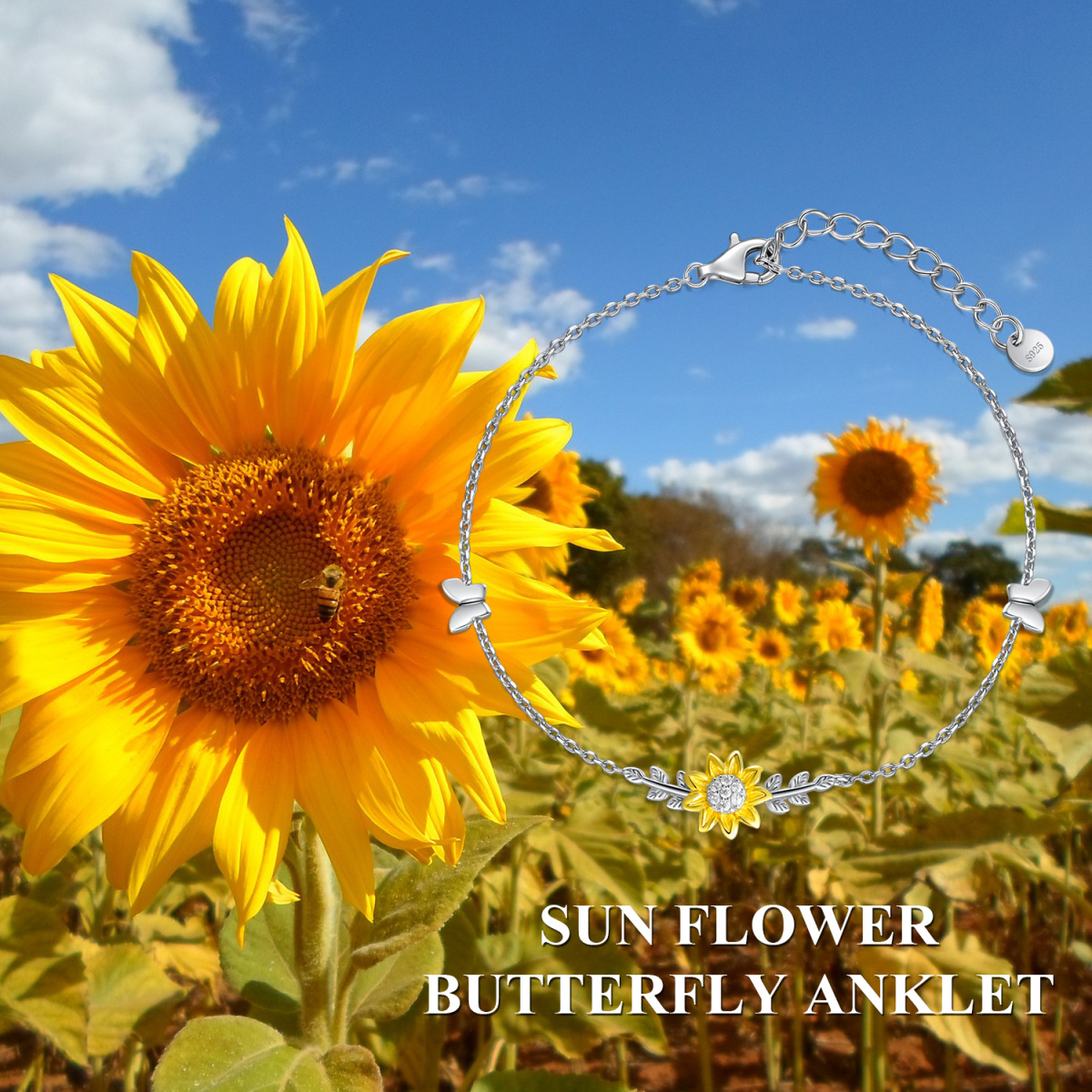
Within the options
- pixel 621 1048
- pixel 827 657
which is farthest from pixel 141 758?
pixel 827 657

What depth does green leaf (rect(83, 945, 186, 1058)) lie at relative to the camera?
1702 millimetres

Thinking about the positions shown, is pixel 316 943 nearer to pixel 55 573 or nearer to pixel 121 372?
pixel 55 573

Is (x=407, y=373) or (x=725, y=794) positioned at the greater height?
(x=407, y=373)

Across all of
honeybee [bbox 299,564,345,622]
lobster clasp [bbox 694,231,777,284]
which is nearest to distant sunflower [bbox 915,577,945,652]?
lobster clasp [bbox 694,231,777,284]

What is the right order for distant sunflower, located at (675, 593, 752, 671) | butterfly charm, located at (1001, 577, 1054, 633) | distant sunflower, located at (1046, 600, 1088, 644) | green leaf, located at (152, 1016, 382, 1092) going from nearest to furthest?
green leaf, located at (152, 1016, 382, 1092), butterfly charm, located at (1001, 577, 1054, 633), distant sunflower, located at (675, 593, 752, 671), distant sunflower, located at (1046, 600, 1088, 644)

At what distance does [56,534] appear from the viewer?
1266 millimetres

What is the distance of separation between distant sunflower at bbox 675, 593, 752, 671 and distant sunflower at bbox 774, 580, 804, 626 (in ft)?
1.92

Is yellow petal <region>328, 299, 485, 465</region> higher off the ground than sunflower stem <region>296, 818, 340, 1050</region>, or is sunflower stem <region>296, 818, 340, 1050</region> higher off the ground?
yellow petal <region>328, 299, 485, 465</region>

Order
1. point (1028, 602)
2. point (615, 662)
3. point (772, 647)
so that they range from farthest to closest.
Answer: point (772, 647), point (615, 662), point (1028, 602)

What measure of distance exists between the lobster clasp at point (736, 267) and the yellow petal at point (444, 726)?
78 cm

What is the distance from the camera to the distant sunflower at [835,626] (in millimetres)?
5645

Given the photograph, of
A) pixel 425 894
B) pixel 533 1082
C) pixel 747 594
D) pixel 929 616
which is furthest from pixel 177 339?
pixel 747 594

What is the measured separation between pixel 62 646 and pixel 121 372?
36 centimetres

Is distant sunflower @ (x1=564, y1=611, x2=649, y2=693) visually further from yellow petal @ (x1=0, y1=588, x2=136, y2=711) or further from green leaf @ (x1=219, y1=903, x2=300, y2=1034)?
yellow petal @ (x1=0, y1=588, x2=136, y2=711)
